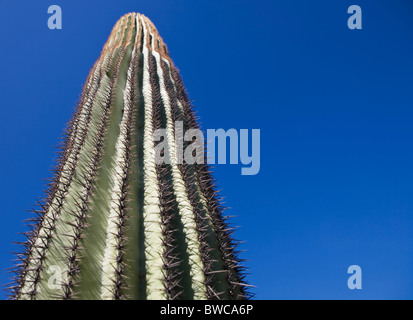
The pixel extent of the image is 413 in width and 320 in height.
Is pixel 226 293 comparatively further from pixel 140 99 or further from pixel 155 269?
pixel 140 99

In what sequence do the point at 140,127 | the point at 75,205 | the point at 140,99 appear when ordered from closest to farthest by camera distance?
the point at 75,205 → the point at 140,127 → the point at 140,99

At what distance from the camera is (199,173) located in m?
3.11

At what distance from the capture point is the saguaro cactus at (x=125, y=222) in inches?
81.5

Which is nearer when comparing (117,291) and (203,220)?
(117,291)

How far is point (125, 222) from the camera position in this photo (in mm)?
2359

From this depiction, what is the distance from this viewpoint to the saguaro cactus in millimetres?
2070

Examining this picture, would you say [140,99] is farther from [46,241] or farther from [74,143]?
[46,241]

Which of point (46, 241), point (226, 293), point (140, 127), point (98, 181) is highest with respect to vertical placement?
point (140, 127)
